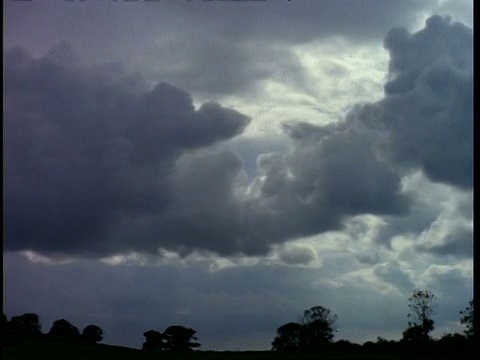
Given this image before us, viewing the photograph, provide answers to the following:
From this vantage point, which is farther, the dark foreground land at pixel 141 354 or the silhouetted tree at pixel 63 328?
the silhouetted tree at pixel 63 328

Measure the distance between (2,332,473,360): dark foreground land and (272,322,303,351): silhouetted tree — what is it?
167 ft

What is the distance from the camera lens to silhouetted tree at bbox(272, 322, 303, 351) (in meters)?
136

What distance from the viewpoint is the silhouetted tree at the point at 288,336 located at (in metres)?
136

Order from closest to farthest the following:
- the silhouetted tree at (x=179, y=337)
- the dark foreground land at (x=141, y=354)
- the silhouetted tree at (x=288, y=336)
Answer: the dark foreground land at (x=141, y=354) → the silhouetted tree at (x=179, y=337) → the silhouetted tree at (x=288, y=336)

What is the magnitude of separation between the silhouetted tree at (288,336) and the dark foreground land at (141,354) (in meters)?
51.0

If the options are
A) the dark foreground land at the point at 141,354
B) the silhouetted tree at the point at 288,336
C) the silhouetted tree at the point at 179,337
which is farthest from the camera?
the silhouetted tree at the point at 288,336

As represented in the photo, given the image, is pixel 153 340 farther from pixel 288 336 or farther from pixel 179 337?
pixel 288 336

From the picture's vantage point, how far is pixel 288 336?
455 ft

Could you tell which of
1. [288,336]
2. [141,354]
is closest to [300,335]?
[288,336]

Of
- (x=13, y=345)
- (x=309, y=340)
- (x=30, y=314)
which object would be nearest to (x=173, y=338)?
(x=309, y=340)

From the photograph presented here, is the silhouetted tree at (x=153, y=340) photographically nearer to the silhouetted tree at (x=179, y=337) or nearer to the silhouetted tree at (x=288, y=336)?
the silhouetted tree at (x=179, y=337)

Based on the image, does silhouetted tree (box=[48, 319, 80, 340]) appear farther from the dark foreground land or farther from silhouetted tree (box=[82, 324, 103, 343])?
the dark foreground land
